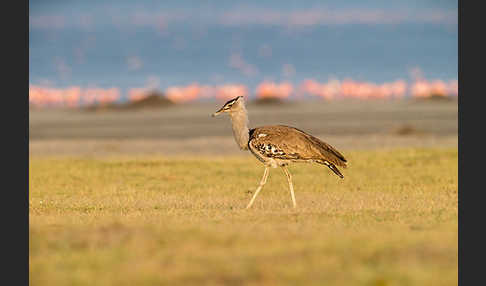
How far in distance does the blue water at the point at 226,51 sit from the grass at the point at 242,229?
6836 cm

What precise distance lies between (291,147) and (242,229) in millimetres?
3600

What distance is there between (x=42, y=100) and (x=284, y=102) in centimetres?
1812

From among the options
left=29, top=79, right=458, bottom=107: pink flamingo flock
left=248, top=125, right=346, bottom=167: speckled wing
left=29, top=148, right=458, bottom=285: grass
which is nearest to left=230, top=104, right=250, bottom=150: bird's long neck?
left=248, top=125, right=346, bottom=167: speckled wing

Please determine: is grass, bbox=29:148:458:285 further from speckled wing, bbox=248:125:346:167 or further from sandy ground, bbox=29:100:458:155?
sandy ground, bbox=29:100:458:155

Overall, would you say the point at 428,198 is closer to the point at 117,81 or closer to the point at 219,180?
the point at 219,180

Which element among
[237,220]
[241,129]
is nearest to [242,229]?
[237,220]

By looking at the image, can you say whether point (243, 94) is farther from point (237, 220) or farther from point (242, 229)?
point (242, 229)

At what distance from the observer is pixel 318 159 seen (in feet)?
56.9

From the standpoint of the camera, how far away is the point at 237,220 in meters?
15.4

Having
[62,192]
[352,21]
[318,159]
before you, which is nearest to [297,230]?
[318,159]

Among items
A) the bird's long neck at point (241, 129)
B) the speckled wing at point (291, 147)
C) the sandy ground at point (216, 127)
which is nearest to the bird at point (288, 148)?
the speckled wing at point (291, 147)

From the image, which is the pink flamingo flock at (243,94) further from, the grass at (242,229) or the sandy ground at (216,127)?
the grass at (242,229)

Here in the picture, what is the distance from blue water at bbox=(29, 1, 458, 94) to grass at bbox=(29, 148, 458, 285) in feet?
224

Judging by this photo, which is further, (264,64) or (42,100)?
(264,64)
